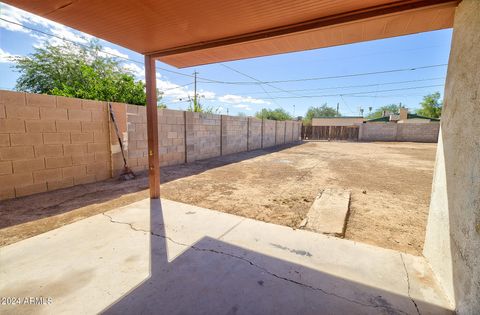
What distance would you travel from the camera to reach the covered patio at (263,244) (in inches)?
58.4

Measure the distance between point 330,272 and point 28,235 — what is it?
3451mm

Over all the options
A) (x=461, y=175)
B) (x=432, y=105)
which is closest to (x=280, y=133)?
(x=461, y=175)

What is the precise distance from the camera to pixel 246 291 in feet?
5.41

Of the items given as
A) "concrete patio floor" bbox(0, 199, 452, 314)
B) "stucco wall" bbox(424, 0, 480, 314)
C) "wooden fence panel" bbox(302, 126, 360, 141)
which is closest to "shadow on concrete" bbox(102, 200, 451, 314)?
"concrete patio floor" bbox(0, 199, 452, 314)

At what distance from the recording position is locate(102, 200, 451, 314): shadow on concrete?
4.87ft

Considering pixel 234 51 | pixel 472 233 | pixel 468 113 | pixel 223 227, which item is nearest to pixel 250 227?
pixel 223 227

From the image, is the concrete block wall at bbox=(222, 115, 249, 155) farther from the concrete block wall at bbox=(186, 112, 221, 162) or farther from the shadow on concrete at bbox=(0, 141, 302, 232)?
the shadow on concrete at bbox=(0, 141, 302, 232)

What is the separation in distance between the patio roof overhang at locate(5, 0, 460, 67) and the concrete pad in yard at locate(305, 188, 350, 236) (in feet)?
7.84

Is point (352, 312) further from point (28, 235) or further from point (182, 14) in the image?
point (28, 235)

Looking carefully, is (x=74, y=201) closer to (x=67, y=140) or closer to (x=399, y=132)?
(x=67, y=140)

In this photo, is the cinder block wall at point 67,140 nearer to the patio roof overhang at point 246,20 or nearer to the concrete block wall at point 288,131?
the patio roof overhang at point 246,20

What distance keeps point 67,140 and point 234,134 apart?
717 cm

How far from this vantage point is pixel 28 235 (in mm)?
2523

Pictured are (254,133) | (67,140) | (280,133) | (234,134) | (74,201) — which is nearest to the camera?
(74,201)
